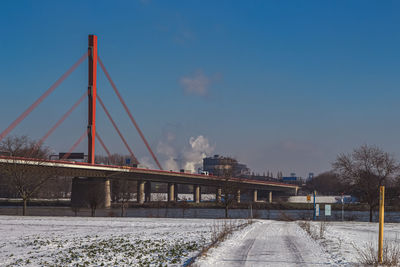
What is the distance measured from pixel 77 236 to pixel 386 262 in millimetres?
15702

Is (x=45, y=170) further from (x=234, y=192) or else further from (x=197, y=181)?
(x=197, y=181)

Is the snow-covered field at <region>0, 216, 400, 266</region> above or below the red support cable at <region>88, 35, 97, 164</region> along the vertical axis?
below

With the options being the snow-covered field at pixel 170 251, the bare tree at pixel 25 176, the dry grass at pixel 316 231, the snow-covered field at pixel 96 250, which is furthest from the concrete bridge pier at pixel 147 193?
the snow-covered field at pixel 170 251

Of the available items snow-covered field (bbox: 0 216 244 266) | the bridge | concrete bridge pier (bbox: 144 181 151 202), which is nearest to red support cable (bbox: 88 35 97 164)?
the bridge

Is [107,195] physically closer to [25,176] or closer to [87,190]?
[87,190]

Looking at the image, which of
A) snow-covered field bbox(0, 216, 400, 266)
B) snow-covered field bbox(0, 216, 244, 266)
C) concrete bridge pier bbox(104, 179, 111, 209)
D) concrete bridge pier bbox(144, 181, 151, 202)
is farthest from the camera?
concrete bridge pier bbox(144, 181, 151, 202)

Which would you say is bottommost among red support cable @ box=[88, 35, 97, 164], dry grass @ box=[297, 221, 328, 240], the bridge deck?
dry grass @ box=[297, 221, 328, 240]

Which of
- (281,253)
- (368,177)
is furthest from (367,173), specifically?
(281,253)

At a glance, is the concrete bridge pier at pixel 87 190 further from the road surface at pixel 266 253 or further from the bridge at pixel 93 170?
the road surface at pixel 266 253

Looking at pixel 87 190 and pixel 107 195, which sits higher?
pixel 87 190

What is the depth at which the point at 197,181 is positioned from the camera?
344 feet

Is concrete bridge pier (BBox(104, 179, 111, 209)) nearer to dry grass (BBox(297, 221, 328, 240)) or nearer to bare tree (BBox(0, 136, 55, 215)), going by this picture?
bare tree (BBox(0, 136, 55, 215))

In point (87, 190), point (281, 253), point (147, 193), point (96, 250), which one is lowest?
point (147, 193)

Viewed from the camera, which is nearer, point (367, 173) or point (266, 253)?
point (266, 253)
